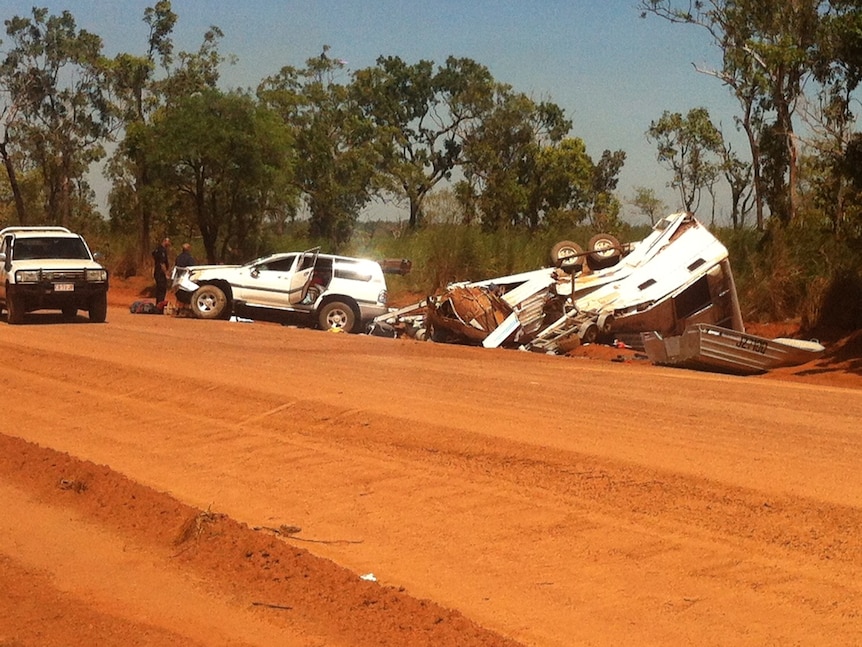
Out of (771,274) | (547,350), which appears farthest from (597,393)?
(771,274)

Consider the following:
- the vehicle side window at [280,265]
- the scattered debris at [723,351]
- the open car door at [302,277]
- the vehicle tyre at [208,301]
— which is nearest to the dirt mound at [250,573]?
the scattered debris at [723,351]

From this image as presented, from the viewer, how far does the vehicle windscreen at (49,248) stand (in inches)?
967

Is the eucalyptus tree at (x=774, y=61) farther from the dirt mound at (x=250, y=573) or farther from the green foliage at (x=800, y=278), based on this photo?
the dirt mound at (x=250, y=573)

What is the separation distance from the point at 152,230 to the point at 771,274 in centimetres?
3054

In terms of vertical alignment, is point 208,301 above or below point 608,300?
below

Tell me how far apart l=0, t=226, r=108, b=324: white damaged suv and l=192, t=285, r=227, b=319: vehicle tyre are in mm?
2284

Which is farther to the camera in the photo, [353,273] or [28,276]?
[353,273]

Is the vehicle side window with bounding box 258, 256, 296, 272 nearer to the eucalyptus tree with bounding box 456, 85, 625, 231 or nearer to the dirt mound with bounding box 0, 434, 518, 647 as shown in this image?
the dirt mound with bounding box 0, 434, 518, 647

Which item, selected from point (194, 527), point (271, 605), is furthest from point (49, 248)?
point (271, 605)

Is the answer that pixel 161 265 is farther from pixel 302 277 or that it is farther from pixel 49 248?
pixel 302 277

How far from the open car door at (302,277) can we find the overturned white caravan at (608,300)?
12.5ft

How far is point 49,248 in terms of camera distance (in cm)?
2488

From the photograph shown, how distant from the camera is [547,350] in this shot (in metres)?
21.8

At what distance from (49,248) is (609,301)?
1184 centimetres
